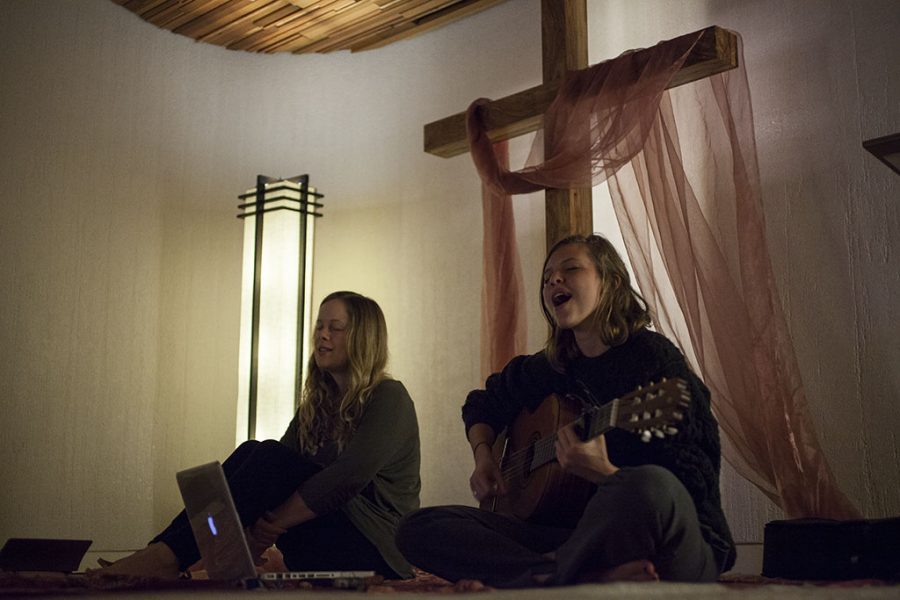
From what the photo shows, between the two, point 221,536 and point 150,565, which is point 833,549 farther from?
point 150,565

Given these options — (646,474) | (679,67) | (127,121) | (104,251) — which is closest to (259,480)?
(646,474)

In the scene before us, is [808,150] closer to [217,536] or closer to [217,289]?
[217,536]

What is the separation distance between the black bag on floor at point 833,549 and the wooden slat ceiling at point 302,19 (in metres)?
2.39

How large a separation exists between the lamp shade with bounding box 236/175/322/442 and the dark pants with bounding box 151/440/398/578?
1128 mm

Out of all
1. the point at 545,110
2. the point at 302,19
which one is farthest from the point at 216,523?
the point at 302,19

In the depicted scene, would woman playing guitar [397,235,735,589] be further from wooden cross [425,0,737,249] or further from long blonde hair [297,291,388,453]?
wooden cross [425,0,737,249]

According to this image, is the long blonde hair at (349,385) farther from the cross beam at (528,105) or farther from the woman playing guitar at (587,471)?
the cross beam at (528,105)

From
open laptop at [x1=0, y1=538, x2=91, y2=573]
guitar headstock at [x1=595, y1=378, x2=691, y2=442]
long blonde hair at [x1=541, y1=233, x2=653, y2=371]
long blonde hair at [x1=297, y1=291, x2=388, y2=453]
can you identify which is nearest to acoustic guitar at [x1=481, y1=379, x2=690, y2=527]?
guitar headstock at [x1=595, y1=378, x2=691, y2=442]

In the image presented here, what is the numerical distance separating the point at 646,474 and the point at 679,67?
1.33 metres

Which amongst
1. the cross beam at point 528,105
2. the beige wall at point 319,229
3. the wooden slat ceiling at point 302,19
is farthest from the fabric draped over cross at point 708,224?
the wooden slat ceiling at point 302,19

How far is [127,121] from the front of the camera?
380 cm

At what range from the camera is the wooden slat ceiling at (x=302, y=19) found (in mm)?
3711

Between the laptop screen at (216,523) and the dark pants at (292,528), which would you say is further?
the dark pants at (292,528)

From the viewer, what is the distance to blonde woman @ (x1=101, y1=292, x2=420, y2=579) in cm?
216
